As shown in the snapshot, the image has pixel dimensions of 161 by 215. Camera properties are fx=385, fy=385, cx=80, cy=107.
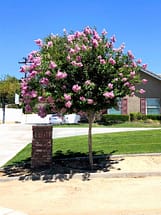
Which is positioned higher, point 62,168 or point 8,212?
point 62,168

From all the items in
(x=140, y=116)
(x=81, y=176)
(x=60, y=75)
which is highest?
(x=60, y=75)

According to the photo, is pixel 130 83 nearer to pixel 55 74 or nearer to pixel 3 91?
pixel 55 74

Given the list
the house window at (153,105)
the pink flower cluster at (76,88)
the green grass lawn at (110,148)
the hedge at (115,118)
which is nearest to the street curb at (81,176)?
the pink flower cluster at (76,88)

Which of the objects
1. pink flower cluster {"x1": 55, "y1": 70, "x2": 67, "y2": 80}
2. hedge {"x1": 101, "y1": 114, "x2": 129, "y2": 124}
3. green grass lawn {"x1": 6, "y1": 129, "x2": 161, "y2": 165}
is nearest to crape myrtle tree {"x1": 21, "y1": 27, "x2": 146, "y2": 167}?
pink flower cluster {"x1": 55, "y1": 70, "x2": 67, "y2": 80}

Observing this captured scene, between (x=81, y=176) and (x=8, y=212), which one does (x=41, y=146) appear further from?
(x=8, y=212)

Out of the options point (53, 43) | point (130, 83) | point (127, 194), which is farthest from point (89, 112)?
point (127, 194)

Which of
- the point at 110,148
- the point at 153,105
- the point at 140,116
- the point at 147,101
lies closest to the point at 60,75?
the point at 110,148

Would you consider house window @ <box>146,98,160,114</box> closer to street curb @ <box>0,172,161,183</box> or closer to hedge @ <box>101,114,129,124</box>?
hedge @ <box>101,114,129,124</box>

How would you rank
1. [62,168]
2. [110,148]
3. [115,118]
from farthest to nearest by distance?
[115,118] < [110,148] < [62,168]

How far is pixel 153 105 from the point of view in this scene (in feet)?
118

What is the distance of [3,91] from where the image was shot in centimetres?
5719

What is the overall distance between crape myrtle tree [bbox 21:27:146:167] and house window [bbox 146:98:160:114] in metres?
25.6

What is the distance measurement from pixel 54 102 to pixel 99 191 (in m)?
2.60

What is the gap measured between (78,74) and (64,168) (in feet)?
9.73
